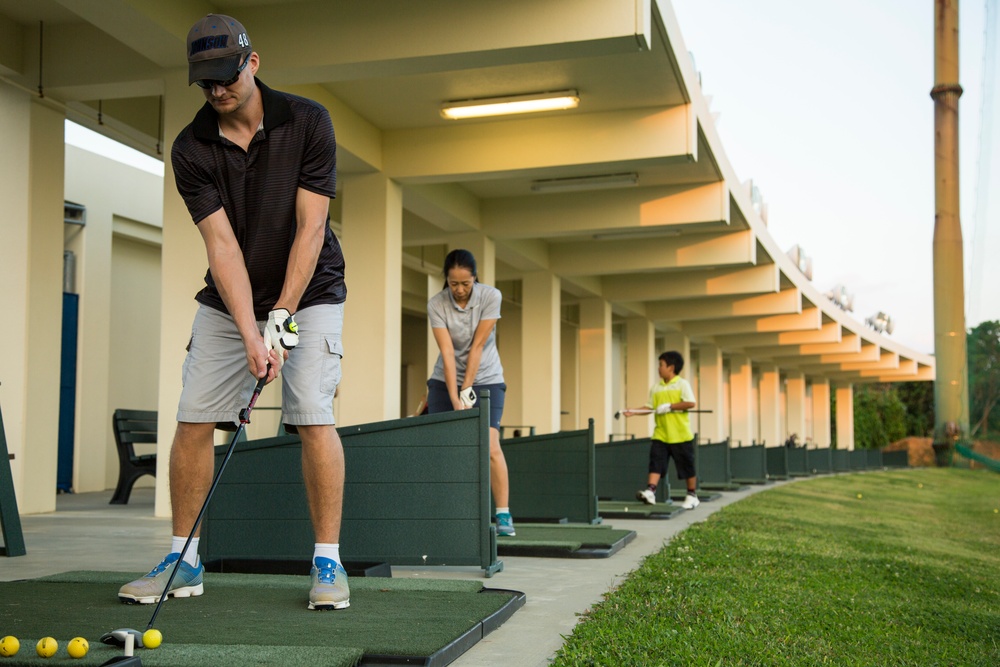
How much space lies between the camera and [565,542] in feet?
20.1

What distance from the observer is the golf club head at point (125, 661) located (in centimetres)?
245

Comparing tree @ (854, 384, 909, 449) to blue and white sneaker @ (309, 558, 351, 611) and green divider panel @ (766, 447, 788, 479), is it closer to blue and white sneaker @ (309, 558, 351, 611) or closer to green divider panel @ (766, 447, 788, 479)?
green divider panel @ (766, 447, 788, 479)

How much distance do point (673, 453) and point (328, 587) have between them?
8.15 metres

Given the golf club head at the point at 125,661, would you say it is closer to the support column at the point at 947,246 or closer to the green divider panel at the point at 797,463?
the green divider panel at the point at 797,463

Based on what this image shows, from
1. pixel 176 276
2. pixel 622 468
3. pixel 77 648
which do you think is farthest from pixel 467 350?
pixel 622 468

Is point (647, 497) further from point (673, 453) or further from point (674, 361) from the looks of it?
point (674, 361)

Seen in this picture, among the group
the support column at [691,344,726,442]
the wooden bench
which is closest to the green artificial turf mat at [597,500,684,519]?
the wooden bench

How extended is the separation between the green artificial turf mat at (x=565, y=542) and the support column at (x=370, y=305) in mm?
4977

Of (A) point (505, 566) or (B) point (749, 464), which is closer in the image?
(A) point (505, 566)

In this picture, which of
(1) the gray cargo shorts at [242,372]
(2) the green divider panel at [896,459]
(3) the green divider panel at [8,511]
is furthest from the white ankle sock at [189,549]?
(2) the green divider panel at [896,459]

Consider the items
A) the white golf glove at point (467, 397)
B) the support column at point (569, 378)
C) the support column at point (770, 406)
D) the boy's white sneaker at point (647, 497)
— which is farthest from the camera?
the support column at point (770, 406)

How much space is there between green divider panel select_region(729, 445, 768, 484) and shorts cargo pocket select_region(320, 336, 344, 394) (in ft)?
51.8

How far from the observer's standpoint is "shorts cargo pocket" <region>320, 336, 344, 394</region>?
3734 millimetres

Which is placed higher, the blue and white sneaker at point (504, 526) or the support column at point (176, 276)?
the support column at point (176, 276)
